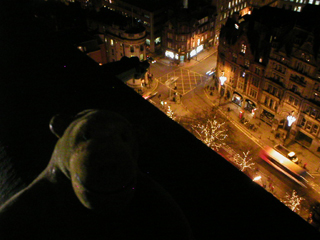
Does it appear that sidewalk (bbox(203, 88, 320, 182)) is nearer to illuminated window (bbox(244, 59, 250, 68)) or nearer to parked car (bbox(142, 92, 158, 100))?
illuminated window (bbox(244, 59, 250, 68))

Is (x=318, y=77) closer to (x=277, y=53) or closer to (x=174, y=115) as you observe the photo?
(x=277, y=53)

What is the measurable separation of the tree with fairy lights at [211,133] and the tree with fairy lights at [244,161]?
3.09 meters

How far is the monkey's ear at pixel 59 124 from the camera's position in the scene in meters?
5.54

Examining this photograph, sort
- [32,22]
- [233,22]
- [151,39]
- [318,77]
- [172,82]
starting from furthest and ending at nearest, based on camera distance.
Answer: [151,39] → [172,82] → [233,22] → [318,77] → [32,22]

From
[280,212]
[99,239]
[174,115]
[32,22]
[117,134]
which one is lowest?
[174,115]

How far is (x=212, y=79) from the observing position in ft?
202

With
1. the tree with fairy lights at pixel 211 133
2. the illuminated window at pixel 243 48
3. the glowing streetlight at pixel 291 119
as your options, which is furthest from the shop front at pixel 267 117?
the illuminated window at pixel 243 48

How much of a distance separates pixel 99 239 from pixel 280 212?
401 centimetres

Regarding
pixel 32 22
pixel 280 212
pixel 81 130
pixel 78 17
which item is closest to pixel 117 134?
pixel 81 130

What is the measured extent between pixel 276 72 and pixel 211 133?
1286 cm

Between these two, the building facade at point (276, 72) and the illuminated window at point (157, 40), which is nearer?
the building facade at point (276, 72)

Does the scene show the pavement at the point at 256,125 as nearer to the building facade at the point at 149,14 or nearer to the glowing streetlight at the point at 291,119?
the glowing streetlight at the point at 291,119

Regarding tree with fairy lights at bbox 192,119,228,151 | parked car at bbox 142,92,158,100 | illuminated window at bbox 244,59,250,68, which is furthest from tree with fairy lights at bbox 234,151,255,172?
parked car at bbox 142,92,158,100

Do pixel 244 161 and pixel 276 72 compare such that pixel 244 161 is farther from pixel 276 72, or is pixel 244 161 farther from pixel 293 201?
pixel 276 72
